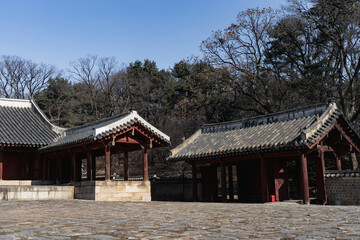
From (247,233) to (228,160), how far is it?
1435 centimetres

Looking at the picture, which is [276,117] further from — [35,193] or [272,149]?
[35,193]

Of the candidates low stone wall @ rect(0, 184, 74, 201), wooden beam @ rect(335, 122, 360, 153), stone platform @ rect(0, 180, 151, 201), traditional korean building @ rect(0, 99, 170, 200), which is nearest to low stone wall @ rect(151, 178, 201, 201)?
traditional korean building @ rect(0, 99, 170, 200)

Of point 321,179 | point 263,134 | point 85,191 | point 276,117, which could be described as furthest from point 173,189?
point 321,179

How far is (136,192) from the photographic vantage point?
65.7 ft

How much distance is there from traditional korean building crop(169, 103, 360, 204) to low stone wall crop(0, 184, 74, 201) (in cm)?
642

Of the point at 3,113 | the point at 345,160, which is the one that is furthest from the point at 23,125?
the point at 345,160

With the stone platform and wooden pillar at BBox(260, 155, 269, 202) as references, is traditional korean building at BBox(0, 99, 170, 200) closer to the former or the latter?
the stone platform

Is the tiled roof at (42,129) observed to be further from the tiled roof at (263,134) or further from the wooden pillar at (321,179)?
the wooden pillar at (321,179)

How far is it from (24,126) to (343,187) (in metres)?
19.9

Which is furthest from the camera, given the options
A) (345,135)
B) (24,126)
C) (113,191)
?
(24,126)

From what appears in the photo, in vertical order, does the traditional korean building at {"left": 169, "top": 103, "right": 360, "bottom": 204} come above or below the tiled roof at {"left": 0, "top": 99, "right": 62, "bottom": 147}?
below

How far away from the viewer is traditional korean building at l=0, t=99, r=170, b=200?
64.2ft

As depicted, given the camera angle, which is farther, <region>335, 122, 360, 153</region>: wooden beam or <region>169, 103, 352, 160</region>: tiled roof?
<region>335, 122, 360, 153</region>: wooden beam

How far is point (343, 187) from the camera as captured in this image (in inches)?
683
